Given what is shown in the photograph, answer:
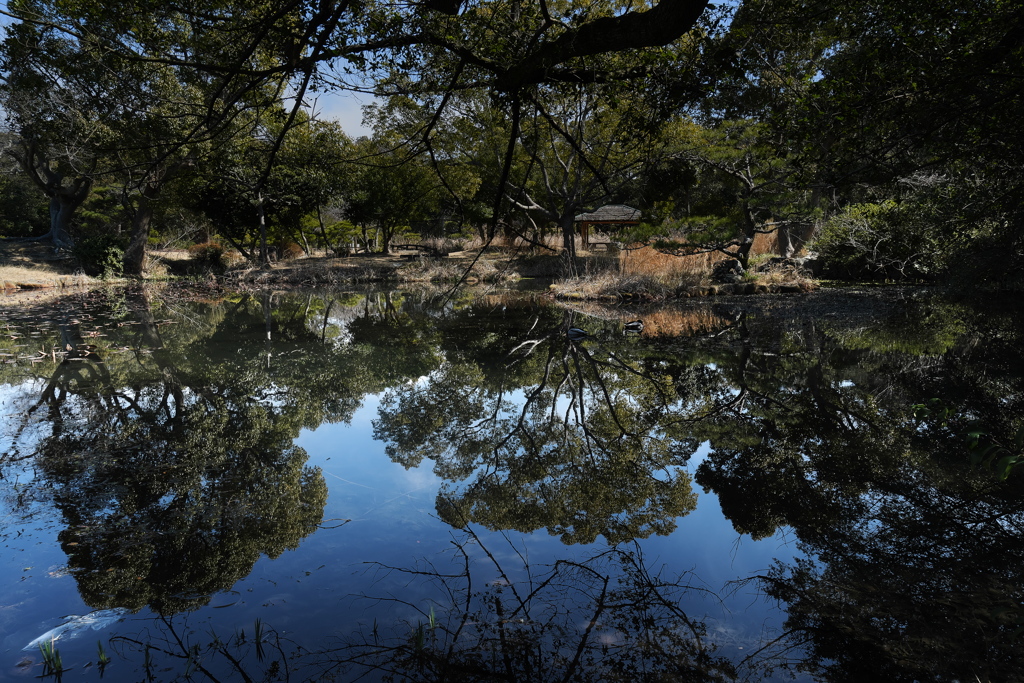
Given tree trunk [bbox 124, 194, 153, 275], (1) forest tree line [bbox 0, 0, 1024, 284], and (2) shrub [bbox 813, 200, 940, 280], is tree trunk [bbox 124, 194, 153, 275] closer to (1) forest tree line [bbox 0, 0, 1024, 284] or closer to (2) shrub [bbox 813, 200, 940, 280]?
(1) forest tree line [bbox 0, 0, 1024, 284]

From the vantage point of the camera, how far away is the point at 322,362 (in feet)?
28.7

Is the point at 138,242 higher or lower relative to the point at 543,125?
lower

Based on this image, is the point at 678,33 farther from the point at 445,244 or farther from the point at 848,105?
the point at 445,244

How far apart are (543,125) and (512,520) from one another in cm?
1612

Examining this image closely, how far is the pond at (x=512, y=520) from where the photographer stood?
2562 mm

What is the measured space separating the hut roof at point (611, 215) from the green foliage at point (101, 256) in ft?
64.7

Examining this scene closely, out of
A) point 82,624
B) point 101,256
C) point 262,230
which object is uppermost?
point 262,230

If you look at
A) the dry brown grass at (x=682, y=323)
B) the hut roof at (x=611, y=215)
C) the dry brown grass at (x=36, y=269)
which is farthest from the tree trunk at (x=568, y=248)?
the dry brown grass at (x=36, y=269)

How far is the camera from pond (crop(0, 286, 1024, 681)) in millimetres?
2562

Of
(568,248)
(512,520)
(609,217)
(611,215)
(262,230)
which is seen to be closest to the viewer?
(512,520)

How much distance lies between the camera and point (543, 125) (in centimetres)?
1798

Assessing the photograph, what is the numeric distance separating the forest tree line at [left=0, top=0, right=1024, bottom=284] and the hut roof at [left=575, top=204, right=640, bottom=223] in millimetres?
839

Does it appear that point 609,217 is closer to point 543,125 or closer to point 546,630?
point 543,125

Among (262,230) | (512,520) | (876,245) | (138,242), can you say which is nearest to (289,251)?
(262,230)
